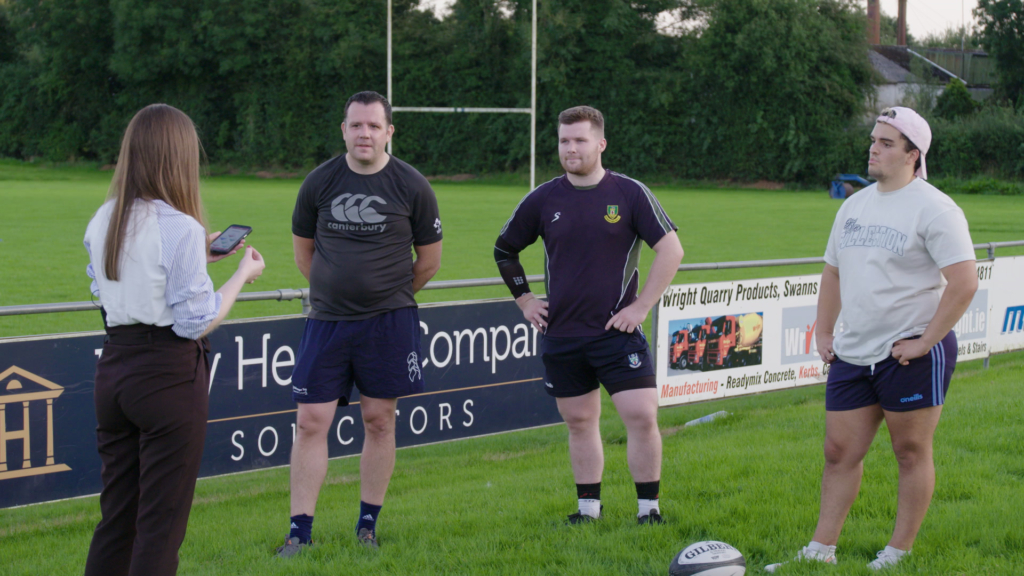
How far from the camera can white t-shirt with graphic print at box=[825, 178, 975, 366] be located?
3078mm

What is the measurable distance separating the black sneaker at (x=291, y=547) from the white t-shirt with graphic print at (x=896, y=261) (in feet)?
7.28

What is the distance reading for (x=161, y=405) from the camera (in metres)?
2.70

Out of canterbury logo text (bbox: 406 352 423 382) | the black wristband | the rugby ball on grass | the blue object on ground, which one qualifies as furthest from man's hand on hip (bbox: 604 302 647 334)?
the blue object on ground

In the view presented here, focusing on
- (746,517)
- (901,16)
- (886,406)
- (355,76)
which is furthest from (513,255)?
(901,16)

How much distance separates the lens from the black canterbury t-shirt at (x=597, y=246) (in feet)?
13.0

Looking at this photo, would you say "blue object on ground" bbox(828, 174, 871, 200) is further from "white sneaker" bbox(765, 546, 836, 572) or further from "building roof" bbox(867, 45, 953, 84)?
"white sneaker" bbox(765, 546, 836, 572)

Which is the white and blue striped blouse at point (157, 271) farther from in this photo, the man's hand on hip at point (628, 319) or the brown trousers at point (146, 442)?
the man's hand on hip at point (628, 319)

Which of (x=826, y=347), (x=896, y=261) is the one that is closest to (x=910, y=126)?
(x=896, y=261)

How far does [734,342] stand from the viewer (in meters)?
7.18

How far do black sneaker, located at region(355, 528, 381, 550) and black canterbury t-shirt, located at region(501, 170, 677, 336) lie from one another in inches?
45.5

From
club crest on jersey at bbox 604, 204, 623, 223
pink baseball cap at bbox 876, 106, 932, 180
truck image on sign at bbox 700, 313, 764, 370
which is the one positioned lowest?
truck image on sign at bbox 700, 313, 764, 370

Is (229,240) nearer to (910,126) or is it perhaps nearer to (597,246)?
(597,246)

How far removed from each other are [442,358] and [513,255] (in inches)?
63.0

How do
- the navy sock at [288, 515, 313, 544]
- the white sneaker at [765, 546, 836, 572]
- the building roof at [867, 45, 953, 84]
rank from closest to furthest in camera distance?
the white sneaker at [765, 546, 836, 572] < the navy sock at [288, 515, 313, 544] < the building roof at [867, 45, 953, 84]
